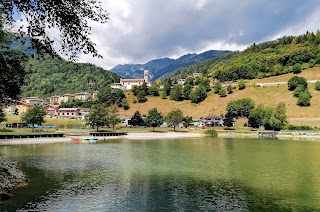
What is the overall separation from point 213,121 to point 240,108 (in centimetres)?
1730

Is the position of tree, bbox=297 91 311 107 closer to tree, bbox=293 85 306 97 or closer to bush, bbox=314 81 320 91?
tree, bbox=293 85 306 97

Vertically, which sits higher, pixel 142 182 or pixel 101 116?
pixel 101 116

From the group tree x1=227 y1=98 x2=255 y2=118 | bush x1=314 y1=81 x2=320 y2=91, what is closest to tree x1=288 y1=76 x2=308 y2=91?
bush x1=314 y1=81 x2=320 y2=91

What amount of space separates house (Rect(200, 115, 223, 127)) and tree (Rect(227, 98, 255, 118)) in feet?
22.8

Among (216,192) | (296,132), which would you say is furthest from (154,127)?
(216,192)

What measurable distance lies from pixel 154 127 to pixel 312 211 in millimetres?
143209

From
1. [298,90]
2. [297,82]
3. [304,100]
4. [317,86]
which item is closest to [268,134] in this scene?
[304,100]

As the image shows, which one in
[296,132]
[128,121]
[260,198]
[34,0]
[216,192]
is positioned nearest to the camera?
[34,0]

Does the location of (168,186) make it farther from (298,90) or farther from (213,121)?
(298,90)

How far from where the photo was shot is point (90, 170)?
49.5m

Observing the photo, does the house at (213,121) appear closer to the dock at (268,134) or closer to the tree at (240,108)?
the tree at (240,108)

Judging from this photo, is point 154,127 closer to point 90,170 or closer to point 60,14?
point 90,170

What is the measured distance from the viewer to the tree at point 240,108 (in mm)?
176500

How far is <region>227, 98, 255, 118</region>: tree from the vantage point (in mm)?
176500
